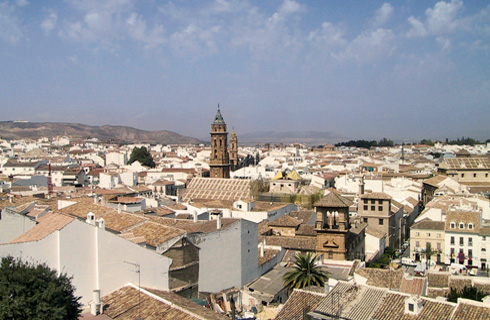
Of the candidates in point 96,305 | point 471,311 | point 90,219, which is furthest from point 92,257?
point 471,311

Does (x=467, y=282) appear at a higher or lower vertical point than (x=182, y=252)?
lower

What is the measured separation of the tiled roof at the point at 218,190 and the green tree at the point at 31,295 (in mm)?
35598

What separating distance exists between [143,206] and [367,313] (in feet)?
74.7

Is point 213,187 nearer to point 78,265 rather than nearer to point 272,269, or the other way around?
point 272,269

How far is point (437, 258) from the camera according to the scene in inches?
1315

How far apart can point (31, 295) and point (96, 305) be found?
269cm

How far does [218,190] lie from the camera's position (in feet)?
160

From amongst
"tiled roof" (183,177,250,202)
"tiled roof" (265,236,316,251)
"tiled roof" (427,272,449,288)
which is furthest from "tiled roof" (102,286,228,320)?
"tiled roof" (183,177,250,202)

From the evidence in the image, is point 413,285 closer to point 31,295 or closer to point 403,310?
point 403,310

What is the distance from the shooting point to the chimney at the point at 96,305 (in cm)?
1316

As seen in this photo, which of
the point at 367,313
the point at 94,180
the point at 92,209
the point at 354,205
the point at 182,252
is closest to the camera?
the point at 367,313

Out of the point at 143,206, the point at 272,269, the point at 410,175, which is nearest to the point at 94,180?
the point at 143,206

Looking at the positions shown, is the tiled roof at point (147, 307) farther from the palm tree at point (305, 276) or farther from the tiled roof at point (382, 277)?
the tiled roof at point (382, 277)

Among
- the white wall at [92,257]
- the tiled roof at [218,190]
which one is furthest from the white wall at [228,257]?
the tiled roof at [218,190]
